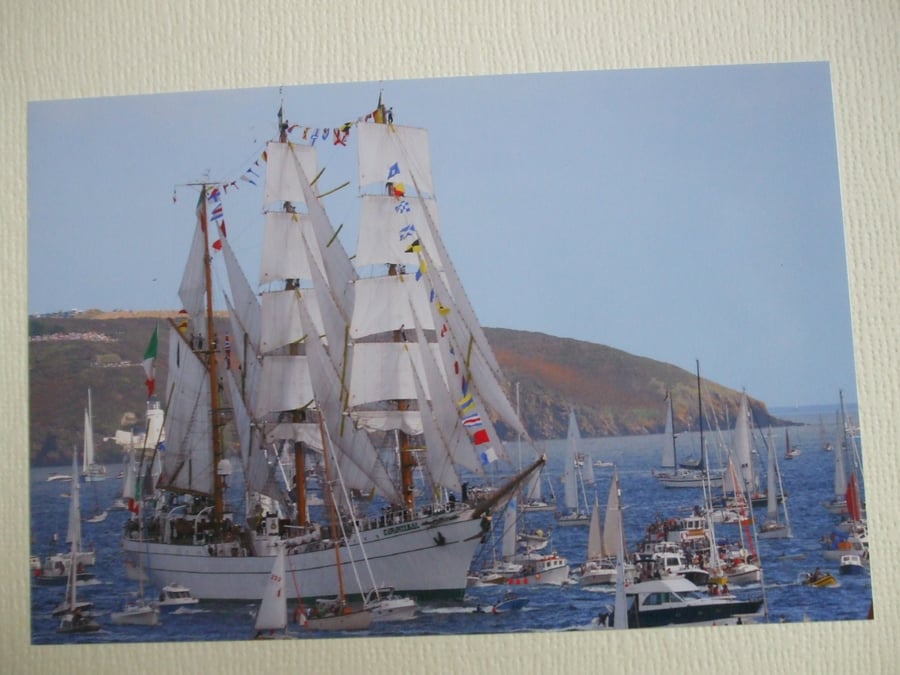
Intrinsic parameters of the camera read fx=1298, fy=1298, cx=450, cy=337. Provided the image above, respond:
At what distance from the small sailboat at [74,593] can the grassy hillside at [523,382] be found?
15 centimetres

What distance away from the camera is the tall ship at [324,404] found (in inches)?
220

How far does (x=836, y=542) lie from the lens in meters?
5.10

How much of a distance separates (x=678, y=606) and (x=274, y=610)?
163cm

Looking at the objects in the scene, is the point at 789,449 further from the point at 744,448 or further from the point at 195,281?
the point at 195,281

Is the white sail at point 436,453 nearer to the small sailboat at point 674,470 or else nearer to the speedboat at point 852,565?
the small sailboat at point 674,470

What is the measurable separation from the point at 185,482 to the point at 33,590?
4.64ft

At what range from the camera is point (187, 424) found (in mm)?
6074

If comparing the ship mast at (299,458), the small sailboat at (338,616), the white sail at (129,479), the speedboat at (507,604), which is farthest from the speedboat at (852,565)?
the white sail at (129,479)

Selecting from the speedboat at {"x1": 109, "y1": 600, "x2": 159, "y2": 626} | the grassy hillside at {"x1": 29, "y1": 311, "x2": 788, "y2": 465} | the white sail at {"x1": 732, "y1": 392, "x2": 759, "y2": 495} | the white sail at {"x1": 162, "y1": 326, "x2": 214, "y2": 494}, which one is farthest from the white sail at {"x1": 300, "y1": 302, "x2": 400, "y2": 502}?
the white sail at {"x1": 732, "y1": 392, "x2": 759, "y2": 495}

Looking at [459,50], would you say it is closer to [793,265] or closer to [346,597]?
[793,265]

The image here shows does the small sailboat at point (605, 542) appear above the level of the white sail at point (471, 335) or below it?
below

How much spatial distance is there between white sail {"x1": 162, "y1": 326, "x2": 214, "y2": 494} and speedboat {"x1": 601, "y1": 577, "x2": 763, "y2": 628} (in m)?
2.14

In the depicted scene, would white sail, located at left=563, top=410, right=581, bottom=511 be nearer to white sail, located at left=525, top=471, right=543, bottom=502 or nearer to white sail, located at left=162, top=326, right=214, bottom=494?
white sail, located at left=525, top=471, right=543, bottom=502

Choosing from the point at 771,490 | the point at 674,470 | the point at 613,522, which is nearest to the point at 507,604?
the point at 613,522
